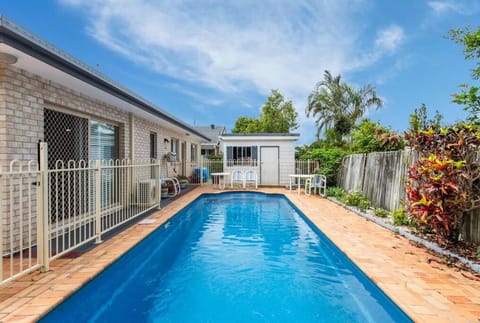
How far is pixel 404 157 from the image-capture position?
6.27m

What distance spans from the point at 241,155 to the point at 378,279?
12.2 meters

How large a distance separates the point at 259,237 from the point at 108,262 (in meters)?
3.07

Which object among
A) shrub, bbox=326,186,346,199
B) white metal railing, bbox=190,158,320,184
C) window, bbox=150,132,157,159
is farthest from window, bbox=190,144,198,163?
shrub, bbox=326,186,346,199

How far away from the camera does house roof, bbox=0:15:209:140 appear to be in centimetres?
311

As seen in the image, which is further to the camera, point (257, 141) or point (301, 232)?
point (257, 141)

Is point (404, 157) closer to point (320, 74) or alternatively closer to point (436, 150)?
point (436, 150)

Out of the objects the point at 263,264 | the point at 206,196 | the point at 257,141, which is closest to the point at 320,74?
the point at 257,141

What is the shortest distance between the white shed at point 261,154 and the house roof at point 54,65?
8815 mm

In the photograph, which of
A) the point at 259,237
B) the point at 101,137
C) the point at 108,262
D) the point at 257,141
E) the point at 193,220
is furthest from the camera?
the point at 257,141

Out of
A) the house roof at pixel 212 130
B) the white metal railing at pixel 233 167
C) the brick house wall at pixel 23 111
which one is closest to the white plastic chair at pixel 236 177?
the white metal railing at pixel 233 167

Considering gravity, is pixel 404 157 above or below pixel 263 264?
above

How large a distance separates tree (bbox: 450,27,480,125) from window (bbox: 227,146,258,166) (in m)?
9.91

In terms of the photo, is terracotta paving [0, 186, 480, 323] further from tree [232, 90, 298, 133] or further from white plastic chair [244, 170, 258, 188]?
tree [232, 90, 298, 133]

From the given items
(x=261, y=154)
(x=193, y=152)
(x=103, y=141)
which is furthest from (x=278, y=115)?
(x=103, y=141)
